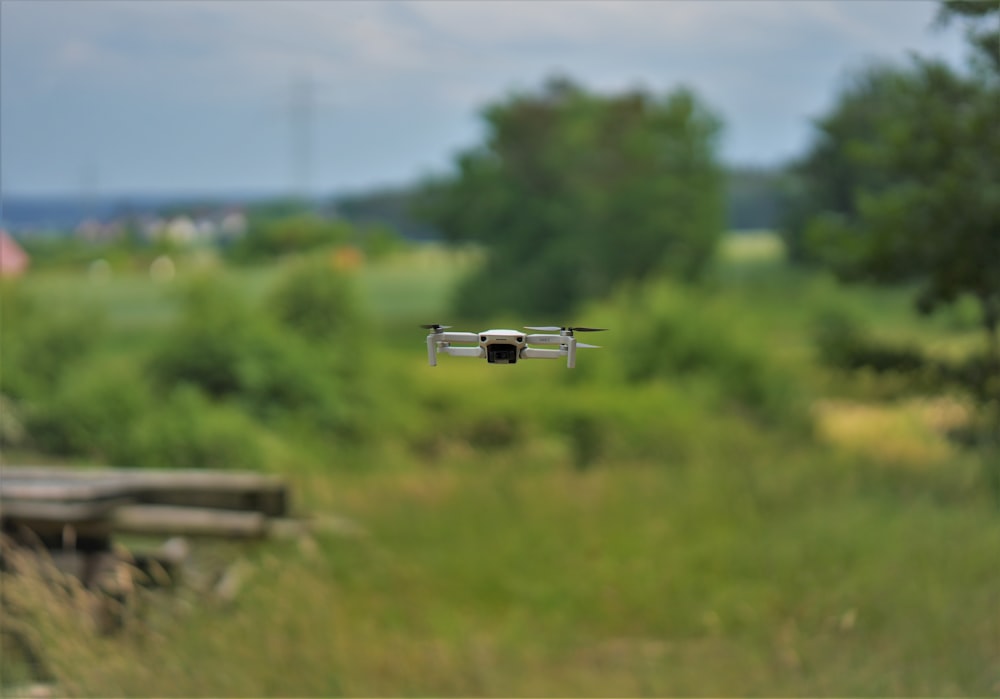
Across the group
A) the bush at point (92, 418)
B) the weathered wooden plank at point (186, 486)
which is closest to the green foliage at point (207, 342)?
the bush at point (92, 418)

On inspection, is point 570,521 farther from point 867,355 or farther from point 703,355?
point 703,355

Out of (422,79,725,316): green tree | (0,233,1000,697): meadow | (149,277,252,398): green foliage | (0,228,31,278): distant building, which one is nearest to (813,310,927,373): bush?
(0,233,1000,697): meadow

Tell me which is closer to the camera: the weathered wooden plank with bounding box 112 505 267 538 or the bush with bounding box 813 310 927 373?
the weathered wooden plank with bounding box 112 505 267 538

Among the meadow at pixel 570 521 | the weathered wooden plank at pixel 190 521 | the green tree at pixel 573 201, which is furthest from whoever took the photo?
the green tree at pixel 573 201

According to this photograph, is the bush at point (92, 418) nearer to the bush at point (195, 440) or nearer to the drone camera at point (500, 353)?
the bush at point (195, 440)

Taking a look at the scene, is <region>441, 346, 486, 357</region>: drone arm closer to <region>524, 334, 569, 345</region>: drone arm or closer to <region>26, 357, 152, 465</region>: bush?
<region>524, 334, 569, 345</region>: drone arm

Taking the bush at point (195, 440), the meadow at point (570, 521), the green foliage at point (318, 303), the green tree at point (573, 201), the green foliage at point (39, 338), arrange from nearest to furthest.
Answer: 1. the meadow at point (570, 521)
2. the bush at point (195, 440)
3. the green foliage at point (39, 338)
4. the green foliage at point (318, 303)
5. the green tree at point (573, 201)
